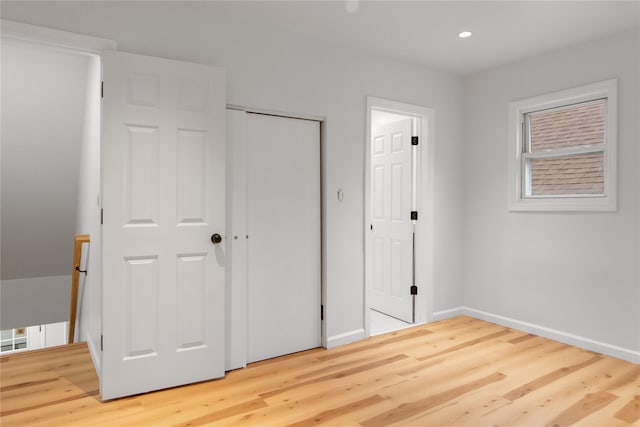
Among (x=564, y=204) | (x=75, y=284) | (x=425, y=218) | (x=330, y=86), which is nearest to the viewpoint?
(x=330, y=86)

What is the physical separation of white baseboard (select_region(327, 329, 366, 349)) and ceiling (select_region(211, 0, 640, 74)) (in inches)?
98.4

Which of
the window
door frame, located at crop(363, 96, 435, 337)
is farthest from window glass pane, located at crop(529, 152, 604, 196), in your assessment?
door frame, located at crop(363, 96, 435, 337)

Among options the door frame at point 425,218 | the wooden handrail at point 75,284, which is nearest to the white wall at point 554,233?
the door frame at point 425,218

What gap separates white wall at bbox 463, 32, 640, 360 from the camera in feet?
10.2

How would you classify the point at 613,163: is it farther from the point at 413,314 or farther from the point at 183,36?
the point at 183,36

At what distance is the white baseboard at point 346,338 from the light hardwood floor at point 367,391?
0.09 metres

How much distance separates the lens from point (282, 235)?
3.19 m

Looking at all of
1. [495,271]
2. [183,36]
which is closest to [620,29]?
[495,271]

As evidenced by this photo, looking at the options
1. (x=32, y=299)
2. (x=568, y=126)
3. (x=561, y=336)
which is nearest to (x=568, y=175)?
(x=568, y=126)

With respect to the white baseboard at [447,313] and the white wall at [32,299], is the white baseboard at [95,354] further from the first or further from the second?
the white baseboard at [447,313]

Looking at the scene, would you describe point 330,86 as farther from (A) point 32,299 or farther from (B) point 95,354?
(A) point 32,299

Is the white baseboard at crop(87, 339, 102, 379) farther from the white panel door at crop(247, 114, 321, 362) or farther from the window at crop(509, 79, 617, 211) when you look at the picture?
the window at crop(509, 79, 617, 211)

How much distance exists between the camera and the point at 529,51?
142 inches

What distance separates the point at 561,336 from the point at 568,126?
73.1 inches
